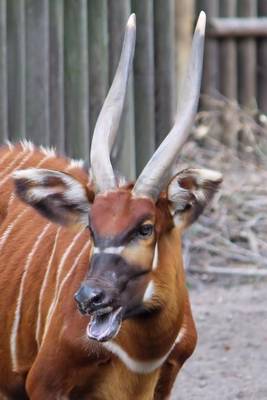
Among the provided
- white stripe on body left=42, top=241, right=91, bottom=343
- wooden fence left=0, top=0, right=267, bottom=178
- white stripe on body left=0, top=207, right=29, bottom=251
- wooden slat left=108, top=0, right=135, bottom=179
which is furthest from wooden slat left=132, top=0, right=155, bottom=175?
white stripe on body left=42, top=241, right=91, bottom=343

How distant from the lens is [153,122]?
8688mm

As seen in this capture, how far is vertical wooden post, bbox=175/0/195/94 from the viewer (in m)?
9.68

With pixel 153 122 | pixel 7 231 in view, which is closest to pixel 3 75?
pixel 153 122

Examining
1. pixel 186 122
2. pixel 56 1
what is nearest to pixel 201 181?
pixel 186 122

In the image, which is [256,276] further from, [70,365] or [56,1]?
[70,365]

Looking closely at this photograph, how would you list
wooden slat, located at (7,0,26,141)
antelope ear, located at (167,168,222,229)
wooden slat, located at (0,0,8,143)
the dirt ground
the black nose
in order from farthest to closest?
wooden slat, located at (7,0,26,141) < wooden slat, located at (0,0,8,143) < the dirt ground < antelope ear, located at (167,168,222,229) < the black nose

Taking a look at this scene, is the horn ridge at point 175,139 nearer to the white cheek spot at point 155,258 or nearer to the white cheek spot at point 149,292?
the white cheek spot at point 155,258

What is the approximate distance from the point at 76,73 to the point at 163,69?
861 millimetres

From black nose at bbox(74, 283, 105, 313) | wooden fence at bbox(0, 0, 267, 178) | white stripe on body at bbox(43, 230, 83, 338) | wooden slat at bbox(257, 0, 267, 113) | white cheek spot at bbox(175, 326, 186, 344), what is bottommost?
wooden slat at bbox(257, 0, 267, 113)

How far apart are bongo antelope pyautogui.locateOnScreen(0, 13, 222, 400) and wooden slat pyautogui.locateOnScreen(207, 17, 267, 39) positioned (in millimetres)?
5216

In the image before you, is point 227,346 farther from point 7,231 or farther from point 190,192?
point 190,192

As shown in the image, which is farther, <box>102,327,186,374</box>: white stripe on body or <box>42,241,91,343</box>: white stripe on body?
<box>42,241,91,343</box>: white stripe on body

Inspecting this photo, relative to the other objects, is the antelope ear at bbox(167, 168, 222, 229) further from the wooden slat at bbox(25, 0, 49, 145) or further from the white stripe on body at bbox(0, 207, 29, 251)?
the wooden slat at bbox(25, 0, 49, 145)

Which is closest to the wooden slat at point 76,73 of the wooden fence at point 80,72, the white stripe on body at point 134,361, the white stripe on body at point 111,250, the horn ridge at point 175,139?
the wooden fence at point 80,72
